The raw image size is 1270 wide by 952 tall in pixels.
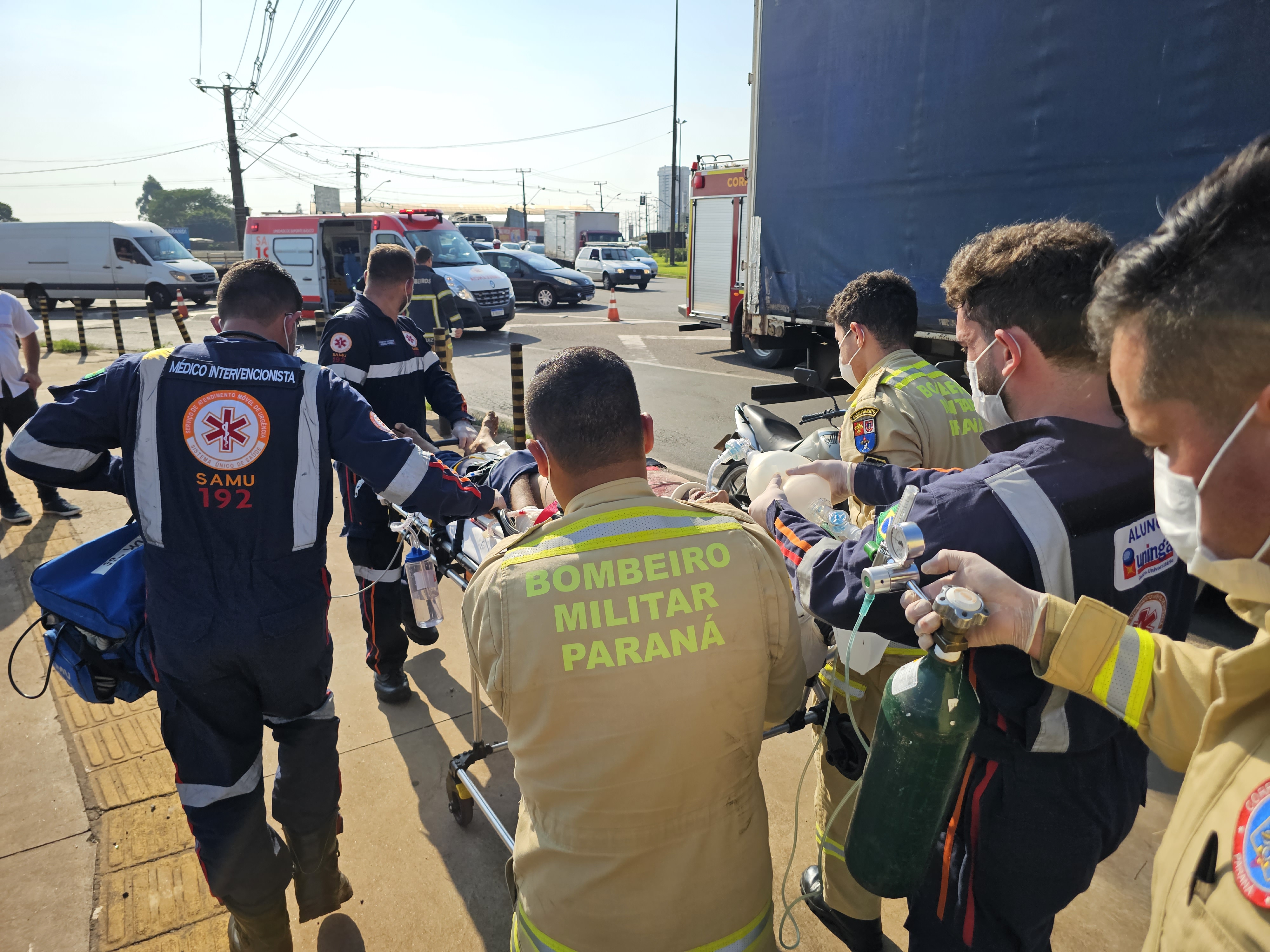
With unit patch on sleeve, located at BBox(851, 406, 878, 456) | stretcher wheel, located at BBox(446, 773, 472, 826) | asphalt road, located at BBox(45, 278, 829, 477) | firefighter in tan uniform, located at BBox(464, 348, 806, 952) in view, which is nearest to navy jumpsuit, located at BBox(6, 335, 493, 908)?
stretcher wheel, located at BBox(446, 773, 472, 826)

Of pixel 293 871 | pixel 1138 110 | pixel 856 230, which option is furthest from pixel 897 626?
pixel 856 230

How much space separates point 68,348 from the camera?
44.9ft

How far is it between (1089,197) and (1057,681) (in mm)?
4732

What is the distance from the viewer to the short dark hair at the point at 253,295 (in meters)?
2.34

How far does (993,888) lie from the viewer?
1.61 meters

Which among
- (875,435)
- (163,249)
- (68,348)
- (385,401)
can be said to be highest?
(163,249)

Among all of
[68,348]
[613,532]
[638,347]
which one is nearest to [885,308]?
[613,532]

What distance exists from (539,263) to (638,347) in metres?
8.52

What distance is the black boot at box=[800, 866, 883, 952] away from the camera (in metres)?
2.30

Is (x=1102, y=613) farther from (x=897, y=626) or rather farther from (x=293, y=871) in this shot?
(x=293, y=871)

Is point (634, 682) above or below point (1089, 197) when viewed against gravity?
below

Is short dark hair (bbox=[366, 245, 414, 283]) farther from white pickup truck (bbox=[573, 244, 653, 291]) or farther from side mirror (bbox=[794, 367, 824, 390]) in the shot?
white pickup truck (bbox=[573, 244, 653, 291])

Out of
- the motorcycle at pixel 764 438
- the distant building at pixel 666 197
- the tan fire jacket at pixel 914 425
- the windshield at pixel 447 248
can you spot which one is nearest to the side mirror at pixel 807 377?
the motorcycle at pixel 764 438

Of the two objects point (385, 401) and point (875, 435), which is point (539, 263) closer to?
point (385, 401)
